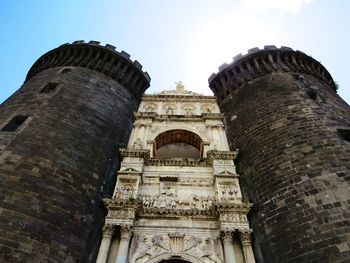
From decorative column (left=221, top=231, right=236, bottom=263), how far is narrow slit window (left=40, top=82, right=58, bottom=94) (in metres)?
8.74

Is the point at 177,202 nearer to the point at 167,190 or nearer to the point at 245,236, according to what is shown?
the point at 167,190

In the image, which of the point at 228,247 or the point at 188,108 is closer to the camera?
the point at 228,247

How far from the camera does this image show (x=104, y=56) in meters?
15.5

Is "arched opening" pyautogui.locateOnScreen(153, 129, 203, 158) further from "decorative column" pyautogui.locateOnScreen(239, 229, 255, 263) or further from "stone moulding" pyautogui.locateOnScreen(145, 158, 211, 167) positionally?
"decorative column" pyautogui.locateOnScreen(239, 229, 255, 263)

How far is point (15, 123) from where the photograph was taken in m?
11.0

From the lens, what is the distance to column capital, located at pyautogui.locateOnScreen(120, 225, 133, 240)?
8.50m

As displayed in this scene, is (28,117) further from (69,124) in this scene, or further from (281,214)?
(281,214)

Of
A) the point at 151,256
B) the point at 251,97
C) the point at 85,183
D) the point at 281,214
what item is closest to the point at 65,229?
the point at 85,183

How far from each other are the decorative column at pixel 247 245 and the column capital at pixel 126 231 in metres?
2.99

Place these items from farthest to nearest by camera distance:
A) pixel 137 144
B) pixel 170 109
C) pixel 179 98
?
pixel 179 98, pixel 170 109, pixel 137 144

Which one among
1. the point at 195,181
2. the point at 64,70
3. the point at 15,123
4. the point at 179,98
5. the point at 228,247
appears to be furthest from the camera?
the point at 179,98

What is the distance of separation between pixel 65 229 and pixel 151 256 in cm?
236

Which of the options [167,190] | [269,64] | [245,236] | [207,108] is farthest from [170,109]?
[245,236]

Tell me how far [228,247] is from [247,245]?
509mm
